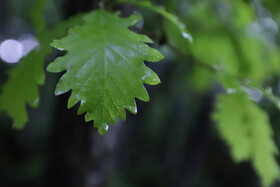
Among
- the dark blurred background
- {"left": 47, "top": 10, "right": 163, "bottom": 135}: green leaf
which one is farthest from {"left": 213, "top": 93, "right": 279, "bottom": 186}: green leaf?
{"left": 47, "top": 10, "right": 163, "bottom": 135}: green leaf

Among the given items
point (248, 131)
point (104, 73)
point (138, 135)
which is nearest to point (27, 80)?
point (104, 73)

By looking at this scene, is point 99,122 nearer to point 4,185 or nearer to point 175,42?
point 175,42

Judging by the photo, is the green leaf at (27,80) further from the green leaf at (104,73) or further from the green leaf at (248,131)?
the green leaf at (248,131)

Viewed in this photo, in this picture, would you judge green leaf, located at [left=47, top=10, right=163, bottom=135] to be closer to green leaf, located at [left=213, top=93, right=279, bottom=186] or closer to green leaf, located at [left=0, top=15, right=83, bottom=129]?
green leaf, located at [left=0, top=15, right=83, bottom=129]

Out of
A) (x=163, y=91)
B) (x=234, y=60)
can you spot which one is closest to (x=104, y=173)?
(x=234, y=60)

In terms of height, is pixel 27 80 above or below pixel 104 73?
below

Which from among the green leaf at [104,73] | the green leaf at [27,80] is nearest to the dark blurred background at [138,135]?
the green leaf at [27,80]

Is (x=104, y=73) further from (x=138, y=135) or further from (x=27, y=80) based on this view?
(x=138, y=135)
